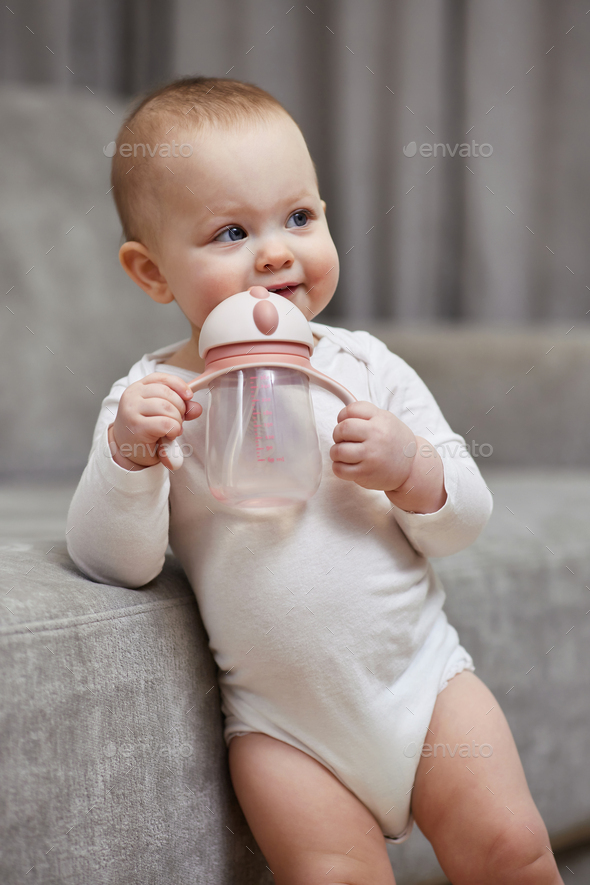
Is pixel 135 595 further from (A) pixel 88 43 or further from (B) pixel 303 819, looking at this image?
(A) pixel 88 43

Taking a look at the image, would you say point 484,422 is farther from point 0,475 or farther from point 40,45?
point 40,45

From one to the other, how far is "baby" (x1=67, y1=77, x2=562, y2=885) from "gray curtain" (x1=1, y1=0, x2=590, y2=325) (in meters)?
1.21

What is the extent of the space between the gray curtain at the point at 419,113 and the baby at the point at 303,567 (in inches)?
47.8

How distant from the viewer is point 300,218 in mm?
677

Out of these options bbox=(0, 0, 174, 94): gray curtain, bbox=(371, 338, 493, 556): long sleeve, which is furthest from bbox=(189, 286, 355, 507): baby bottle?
bbox=(0, 0, 174, 94): gray curtain

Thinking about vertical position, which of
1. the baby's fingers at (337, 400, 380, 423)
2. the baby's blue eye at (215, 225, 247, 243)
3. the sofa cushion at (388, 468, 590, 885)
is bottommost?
the sofa cushion at (388, 468, 590, 885)

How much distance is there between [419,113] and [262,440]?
1457 millimetres

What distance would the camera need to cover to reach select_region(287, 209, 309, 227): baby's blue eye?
0.67 metres

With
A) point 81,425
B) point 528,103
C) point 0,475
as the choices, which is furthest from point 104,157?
point 528,103

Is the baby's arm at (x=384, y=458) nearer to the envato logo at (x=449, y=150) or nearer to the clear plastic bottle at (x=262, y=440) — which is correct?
the clear plastic bottle at (x=262, y=440)

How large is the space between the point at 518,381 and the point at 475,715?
2.68ft

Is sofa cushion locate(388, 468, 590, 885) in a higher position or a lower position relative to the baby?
lower

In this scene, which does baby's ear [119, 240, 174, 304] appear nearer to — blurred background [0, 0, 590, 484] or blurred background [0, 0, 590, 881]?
blurred background [0, 0, 590, 881]

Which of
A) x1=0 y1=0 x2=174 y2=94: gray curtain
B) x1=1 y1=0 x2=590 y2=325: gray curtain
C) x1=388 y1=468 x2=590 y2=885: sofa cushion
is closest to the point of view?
x1=388 y1=468 x2=590 y2=885: sofa cushion
